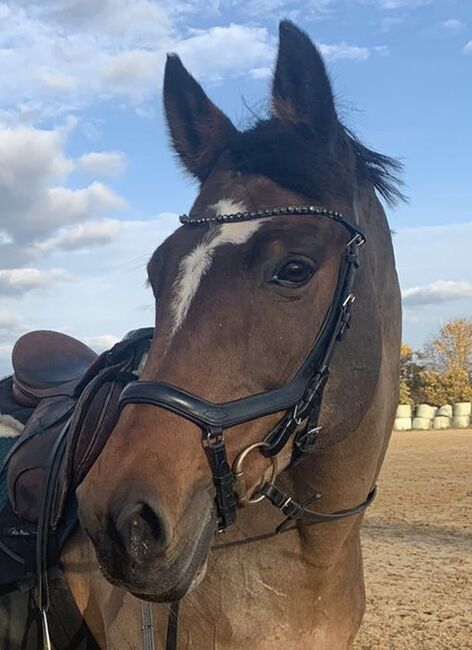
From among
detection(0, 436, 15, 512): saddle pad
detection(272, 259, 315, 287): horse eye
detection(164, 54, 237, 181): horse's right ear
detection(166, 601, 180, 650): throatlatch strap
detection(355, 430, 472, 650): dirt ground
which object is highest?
detection(164, 54, 237, 181): horse's right ear

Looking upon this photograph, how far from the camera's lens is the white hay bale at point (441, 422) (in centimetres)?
4183

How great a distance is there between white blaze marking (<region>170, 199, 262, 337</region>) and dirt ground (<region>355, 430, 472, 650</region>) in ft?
16.8

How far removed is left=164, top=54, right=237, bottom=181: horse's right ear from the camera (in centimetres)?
302

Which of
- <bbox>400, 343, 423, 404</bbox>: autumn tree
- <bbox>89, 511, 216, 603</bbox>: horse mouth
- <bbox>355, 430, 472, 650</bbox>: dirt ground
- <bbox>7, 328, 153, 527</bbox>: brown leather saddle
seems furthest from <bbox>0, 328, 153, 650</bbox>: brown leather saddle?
<bbox>400, 343, 423, 404</bbox>: autumn tree

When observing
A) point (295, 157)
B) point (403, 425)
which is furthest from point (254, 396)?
point (403, 425)

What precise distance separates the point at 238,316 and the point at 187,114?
1223mm

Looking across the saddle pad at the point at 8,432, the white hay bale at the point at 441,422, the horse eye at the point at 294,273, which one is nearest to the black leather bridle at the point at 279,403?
the horse eye at the point at 294,273

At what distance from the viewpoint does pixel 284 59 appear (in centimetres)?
273

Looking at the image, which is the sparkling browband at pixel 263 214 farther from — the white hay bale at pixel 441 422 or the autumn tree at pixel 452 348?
the autumn tree at pixel 452 348

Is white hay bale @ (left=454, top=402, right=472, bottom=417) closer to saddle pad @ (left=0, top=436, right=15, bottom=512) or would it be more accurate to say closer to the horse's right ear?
saddle pad @ (left=0, top=436, right=15, bottom=512)

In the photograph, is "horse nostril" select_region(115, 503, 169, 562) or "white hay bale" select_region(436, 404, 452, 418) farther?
"white hay bale" select_region(436, 404, 452, 418)

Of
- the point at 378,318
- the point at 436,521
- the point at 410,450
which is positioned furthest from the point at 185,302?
the point at 410,450

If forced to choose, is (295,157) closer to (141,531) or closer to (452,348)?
(141,531)

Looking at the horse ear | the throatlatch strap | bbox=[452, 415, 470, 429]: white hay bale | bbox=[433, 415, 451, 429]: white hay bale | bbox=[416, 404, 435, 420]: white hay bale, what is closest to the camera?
the horse ear
